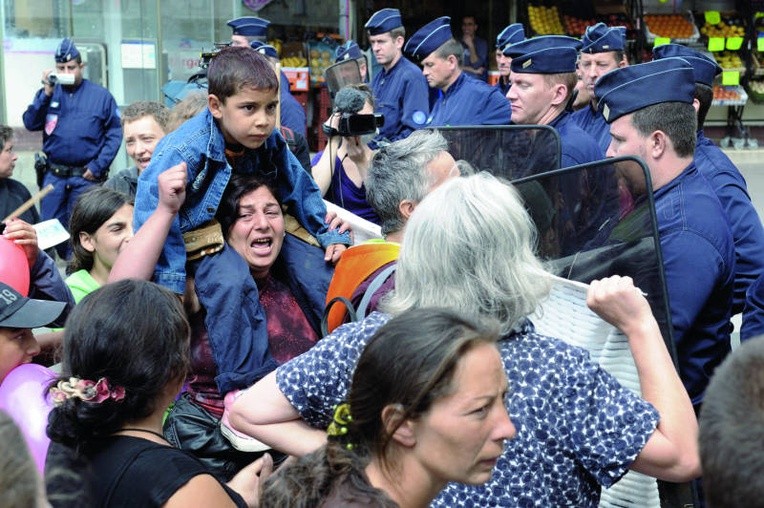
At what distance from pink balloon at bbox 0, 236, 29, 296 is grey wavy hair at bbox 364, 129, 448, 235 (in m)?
1.18

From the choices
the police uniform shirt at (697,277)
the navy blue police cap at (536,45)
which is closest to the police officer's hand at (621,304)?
the police uniform shirt at (697,277)

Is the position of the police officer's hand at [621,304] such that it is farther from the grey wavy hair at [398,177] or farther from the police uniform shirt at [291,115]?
the police uniform shirt at [291,115]

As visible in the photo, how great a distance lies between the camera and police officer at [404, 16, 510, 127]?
7.06 m

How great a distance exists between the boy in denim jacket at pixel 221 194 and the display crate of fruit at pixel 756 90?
13.4m

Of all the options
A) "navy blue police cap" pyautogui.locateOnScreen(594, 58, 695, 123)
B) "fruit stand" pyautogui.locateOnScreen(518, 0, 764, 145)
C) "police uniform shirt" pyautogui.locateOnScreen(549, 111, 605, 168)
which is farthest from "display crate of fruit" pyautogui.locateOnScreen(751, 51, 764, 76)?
"navy blue police cap" pyautogui.locateOnScreen(594, 58, 695, 123)

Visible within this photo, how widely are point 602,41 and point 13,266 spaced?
418 cm

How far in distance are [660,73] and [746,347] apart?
2.28 meters

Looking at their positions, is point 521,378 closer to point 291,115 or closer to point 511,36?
point 291,115

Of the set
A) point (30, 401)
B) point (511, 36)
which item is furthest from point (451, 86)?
point (30, 401)

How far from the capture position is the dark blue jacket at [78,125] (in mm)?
9422

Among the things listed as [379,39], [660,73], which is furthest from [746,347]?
[379,39]

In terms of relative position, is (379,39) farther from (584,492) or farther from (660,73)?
(584,492)

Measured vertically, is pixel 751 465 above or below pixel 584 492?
above

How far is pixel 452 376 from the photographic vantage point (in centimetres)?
196
